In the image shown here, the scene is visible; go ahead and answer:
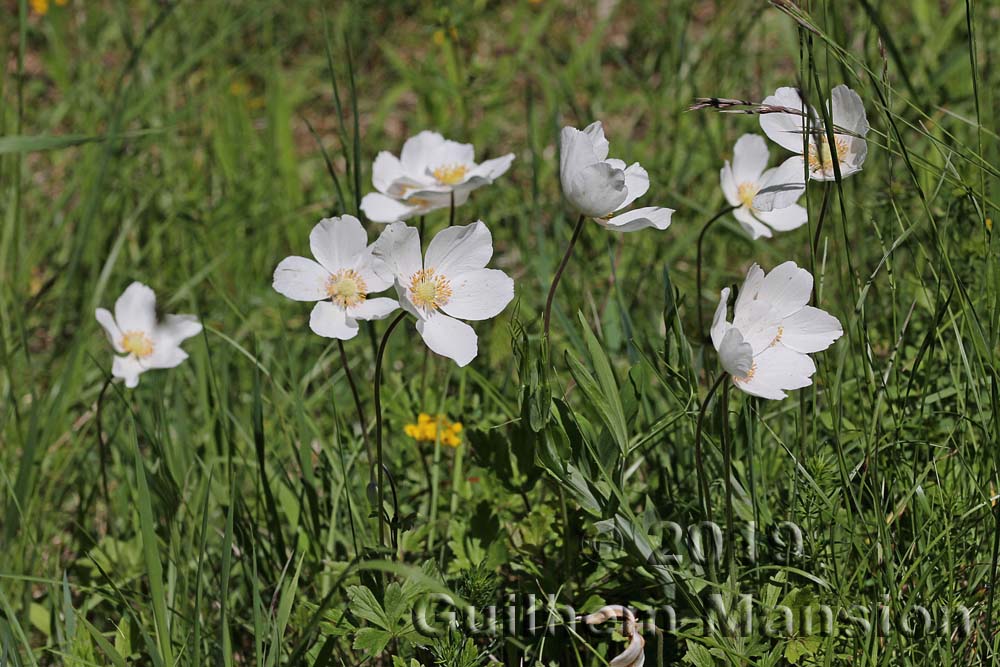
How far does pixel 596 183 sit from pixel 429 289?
0.26 meters

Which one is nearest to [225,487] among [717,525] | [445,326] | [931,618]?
[445,326]

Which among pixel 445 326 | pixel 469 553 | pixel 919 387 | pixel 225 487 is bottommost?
pixel 225 487

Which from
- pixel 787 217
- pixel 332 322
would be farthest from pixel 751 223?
pixel 332 322

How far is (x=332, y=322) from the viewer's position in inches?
52.9

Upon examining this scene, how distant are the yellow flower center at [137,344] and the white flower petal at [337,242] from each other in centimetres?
57

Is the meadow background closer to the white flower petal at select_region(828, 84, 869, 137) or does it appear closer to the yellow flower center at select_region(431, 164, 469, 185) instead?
the white flower petal at select_region(828, 84, 869, 137)

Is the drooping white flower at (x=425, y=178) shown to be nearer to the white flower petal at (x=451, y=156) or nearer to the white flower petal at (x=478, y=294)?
the white flower petal at (x=451, y=156)

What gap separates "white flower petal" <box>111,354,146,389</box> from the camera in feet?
5.69

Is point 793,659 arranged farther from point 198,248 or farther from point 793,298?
point 198,248

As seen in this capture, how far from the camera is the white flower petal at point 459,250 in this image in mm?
1322

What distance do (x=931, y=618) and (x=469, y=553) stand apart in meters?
0.66

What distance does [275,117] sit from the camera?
306cm

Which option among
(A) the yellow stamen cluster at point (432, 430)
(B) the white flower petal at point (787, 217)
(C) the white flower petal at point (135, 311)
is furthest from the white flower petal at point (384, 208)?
(B) the white flower petal at point (787, 217)

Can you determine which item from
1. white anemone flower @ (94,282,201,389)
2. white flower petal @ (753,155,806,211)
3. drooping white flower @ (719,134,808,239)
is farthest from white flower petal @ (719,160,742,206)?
white anemone flower @ (94,282,201,389)
